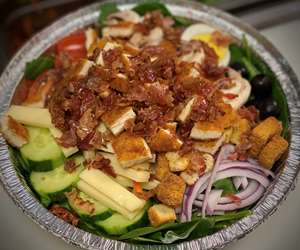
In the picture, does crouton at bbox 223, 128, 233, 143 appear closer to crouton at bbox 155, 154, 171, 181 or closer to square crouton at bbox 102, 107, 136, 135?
crouton at bbox 155, 154, 171, 181

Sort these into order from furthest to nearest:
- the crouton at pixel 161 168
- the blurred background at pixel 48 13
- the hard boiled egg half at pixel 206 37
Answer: the blurred background at pixel 48 13 → the hard boiled egg half at pixel 206 37 → the crouton at pixel 161 168

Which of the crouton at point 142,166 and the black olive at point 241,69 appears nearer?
the crouton at point 142,166

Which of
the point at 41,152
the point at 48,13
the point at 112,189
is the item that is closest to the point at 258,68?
the point at 112,189

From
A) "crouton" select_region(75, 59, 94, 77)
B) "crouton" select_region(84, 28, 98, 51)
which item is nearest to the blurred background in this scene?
"crouton" select_region(84, 28, 98, 51)

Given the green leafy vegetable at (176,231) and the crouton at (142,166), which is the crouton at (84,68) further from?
the green leafy vegetable at (176,231)

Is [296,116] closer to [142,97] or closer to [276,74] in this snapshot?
[276,74]

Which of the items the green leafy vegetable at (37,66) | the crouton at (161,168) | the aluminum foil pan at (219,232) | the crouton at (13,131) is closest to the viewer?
the aluminum foil pan at (219,232)

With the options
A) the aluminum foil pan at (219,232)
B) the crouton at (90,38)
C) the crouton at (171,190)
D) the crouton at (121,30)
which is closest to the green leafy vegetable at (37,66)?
the aluminum foil pan at (219,232)
